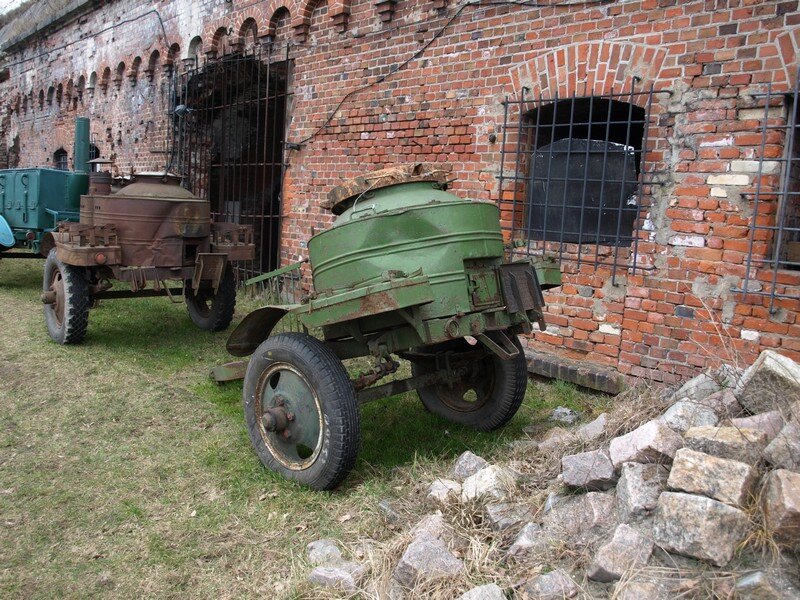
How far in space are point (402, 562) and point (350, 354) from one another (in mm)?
1460

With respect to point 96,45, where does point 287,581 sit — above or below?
below

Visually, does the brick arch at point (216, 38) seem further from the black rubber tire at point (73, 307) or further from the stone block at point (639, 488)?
the stone block at point (639, 488)

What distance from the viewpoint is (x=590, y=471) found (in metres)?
3.02

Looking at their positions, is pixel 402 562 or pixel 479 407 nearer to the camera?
pixel 402 562

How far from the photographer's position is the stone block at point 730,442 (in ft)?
8.71

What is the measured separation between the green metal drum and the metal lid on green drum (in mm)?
203

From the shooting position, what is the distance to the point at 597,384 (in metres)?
5.36

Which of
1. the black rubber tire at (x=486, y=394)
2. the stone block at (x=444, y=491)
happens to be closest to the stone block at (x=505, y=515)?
the stone block at (x=444, y=491)

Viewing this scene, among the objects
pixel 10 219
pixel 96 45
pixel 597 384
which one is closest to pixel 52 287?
pixel 10 219

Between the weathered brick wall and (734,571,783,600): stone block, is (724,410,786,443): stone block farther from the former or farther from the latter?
the weathered brick wall

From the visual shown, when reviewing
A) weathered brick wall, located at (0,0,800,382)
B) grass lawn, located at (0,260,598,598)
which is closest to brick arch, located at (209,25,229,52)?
weathered brick wall, located at (0,0,800,382)

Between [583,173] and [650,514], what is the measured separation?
11.8 feet

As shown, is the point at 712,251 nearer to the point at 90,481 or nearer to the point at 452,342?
the point at 452,342

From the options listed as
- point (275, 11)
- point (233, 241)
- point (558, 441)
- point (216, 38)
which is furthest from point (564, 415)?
point (216, 38)
